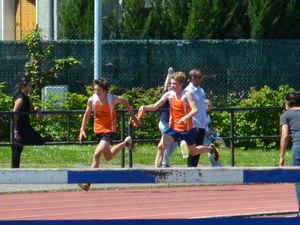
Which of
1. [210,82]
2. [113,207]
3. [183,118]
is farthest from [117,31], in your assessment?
[113,207]

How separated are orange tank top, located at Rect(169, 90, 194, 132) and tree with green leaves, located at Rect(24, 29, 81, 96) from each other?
949 cm

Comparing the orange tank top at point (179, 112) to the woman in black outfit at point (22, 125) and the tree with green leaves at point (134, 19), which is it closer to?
the woman in black outfit at point (22, 125)

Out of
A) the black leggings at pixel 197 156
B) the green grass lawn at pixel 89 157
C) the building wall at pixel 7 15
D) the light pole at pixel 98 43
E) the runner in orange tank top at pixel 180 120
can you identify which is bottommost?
the green grass lawn at pixel 89 157

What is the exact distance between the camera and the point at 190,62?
27.2 metres

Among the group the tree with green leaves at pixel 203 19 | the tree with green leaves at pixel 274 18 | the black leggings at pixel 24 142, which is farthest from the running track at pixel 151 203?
the tree with green leaves at pixel 274 18

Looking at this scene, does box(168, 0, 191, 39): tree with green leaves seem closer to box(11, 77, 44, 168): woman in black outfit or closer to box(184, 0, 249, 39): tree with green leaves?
box(184, 0, 249, 39): tree with green leaves

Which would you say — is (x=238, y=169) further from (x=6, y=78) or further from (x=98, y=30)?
(x=6, y=78)

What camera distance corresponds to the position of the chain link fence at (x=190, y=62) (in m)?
26.9

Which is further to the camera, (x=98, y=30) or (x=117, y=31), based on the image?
(x=117, y=31)

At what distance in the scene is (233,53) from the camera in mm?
27281

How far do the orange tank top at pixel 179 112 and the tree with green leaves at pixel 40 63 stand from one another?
9.49m

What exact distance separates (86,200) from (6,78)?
11999mm

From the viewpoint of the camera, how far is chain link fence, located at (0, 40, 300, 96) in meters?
26.9

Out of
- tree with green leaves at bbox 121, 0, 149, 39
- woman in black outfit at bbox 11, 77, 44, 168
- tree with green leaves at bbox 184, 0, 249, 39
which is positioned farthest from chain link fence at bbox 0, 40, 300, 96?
woman in black outfit at bbox 11, 77, 44, 168
